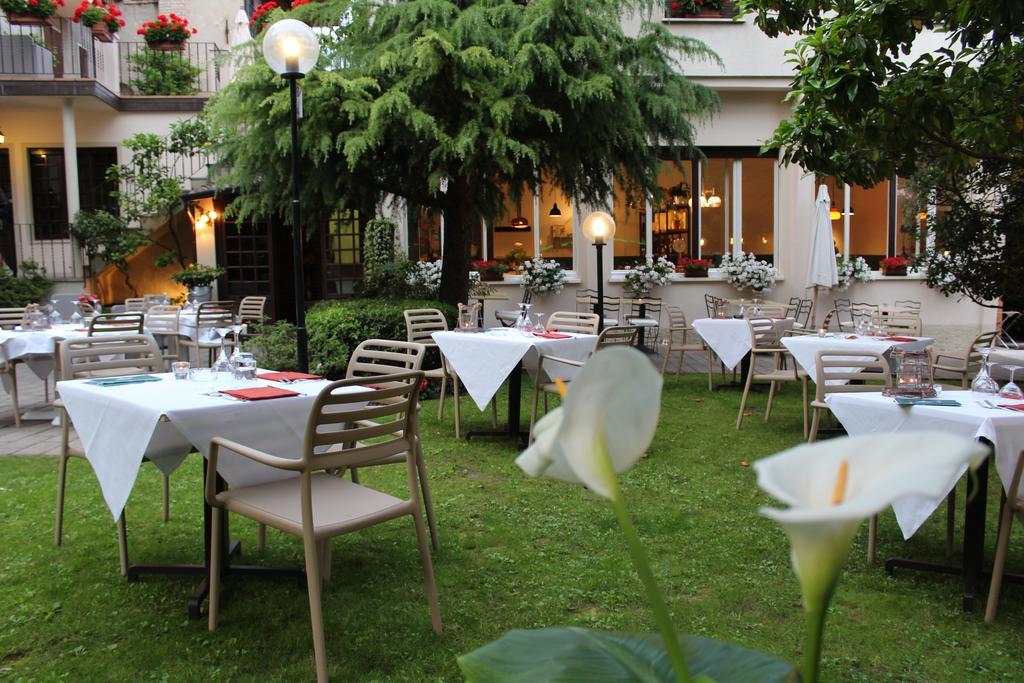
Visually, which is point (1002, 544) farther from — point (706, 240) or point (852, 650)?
point (706, 240)

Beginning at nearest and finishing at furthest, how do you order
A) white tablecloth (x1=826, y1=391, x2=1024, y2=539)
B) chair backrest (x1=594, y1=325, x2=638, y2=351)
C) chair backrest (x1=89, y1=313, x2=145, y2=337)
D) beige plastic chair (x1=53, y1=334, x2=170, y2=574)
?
1. white tablecloth (x1=826, y1=391, x2=1024, y2=539)
2. beige plastic chair (x1=53, y1=334, x2=170, y2=574)
3. chair backrest (x1=594, y1=325, x2=638, y2=351)
4. chair backrest (x1=89, y1=313, x2=145, y2=337)

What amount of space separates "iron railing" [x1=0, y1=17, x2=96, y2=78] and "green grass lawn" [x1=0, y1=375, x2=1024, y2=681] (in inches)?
478

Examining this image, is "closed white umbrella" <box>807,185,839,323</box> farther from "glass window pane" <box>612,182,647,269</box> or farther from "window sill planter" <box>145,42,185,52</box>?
"window sill planter" <box>145,42,185,52</box>

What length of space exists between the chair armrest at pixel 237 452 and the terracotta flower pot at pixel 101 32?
1510 cm

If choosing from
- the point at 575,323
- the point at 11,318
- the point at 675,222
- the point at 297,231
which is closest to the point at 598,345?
the point at 575,323

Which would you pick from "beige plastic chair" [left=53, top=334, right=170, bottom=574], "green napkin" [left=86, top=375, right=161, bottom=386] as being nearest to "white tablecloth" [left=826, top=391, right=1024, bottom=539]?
"green napkin" [left=86, top=375, right=161, bottom=386]

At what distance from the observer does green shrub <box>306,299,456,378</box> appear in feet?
26.0

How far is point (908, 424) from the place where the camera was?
3.31 meters

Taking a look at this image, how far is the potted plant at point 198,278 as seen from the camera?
1355 centimetres

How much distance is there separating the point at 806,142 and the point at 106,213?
41.8 ft

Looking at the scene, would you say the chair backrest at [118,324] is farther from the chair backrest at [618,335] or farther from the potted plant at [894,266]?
the potted plant at [894,266]

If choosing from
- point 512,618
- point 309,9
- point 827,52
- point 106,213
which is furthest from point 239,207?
point 512,618

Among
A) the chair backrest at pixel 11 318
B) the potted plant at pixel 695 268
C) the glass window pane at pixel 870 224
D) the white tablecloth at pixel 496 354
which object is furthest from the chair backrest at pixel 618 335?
the glass window pane at pixel 870 224

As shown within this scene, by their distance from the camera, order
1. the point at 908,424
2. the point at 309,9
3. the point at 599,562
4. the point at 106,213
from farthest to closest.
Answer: the point at 106,213 → the point at 309,9 → the point at 599,562 → the point at 908,424
